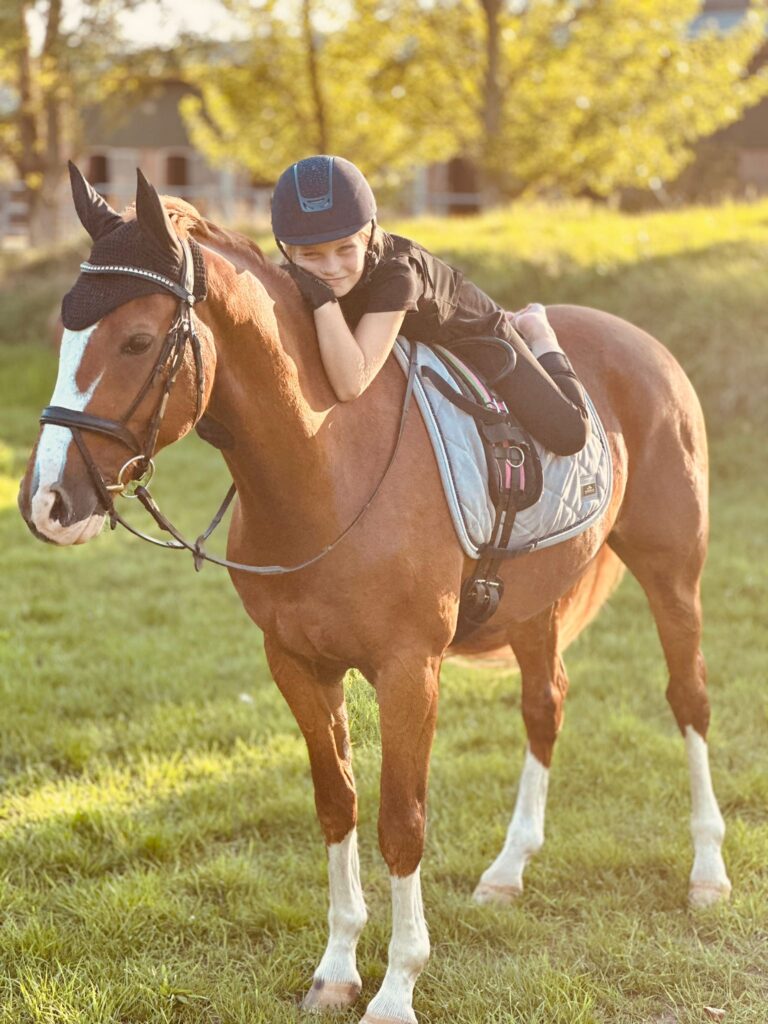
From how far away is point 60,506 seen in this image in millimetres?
2359

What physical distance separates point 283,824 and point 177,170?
114 feet

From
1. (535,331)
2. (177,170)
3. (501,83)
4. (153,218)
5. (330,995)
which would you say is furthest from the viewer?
(177,170)

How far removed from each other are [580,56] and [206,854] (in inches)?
775

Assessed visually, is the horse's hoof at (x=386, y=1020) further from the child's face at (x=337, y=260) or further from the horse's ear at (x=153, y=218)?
the horse's ear at (x=153, y=218)

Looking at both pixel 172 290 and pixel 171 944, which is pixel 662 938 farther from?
pixel 172 290

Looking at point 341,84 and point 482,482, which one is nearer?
point 482,482

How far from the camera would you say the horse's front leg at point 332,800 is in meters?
3.15

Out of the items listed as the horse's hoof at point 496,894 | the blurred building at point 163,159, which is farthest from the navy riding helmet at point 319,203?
the blurred building at point 163,159

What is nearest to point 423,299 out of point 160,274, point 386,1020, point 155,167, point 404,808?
point 160,274

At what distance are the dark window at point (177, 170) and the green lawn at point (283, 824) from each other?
30.3 metres

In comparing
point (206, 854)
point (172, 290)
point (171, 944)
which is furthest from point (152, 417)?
point (206, 854)

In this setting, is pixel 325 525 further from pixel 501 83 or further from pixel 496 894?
pixel 501 83

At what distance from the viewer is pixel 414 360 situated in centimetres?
316

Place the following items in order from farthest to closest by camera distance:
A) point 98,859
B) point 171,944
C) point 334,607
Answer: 1. point 98,859
2. point 171,944
3. point 334,607
